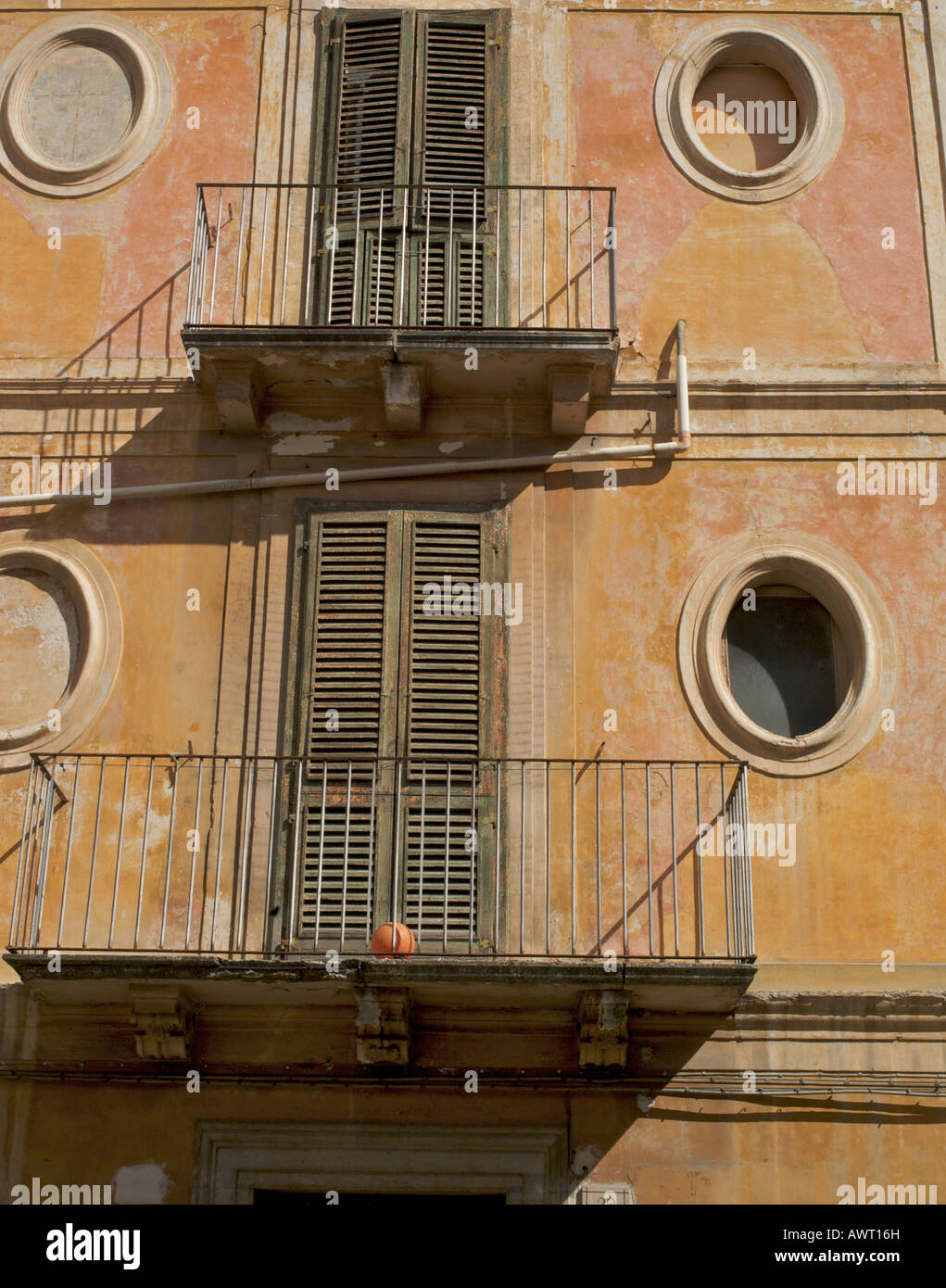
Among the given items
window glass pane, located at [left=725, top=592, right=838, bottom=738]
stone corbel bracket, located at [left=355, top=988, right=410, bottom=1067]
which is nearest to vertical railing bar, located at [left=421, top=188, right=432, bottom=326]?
window glass pane, located at [left=725, top=592, right=838, bottom=738]

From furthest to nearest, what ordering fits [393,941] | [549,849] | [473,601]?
1. [473,601]
2. [549,849]
3. [393,941]

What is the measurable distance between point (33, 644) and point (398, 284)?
10.6ft

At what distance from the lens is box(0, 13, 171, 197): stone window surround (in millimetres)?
12109

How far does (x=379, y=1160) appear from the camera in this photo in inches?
383

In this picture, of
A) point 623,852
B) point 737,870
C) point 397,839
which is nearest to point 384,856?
point 397,839

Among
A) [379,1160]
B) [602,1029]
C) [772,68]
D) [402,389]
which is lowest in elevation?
[379,1160]

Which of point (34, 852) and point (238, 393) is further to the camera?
point (238, 393)

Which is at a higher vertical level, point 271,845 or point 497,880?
point 271,845

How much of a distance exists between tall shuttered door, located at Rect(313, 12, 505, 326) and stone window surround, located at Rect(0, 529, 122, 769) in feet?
7.49

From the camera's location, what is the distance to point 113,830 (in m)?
10.5

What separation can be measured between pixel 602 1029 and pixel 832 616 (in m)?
3.05

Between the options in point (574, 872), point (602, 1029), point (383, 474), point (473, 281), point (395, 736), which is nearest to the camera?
point (602, 1029)

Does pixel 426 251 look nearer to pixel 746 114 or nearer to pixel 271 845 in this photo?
pixel 746 114

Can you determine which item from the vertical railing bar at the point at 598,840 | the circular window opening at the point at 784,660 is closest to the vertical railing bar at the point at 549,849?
the vertical railing bar at the point at 598,840
